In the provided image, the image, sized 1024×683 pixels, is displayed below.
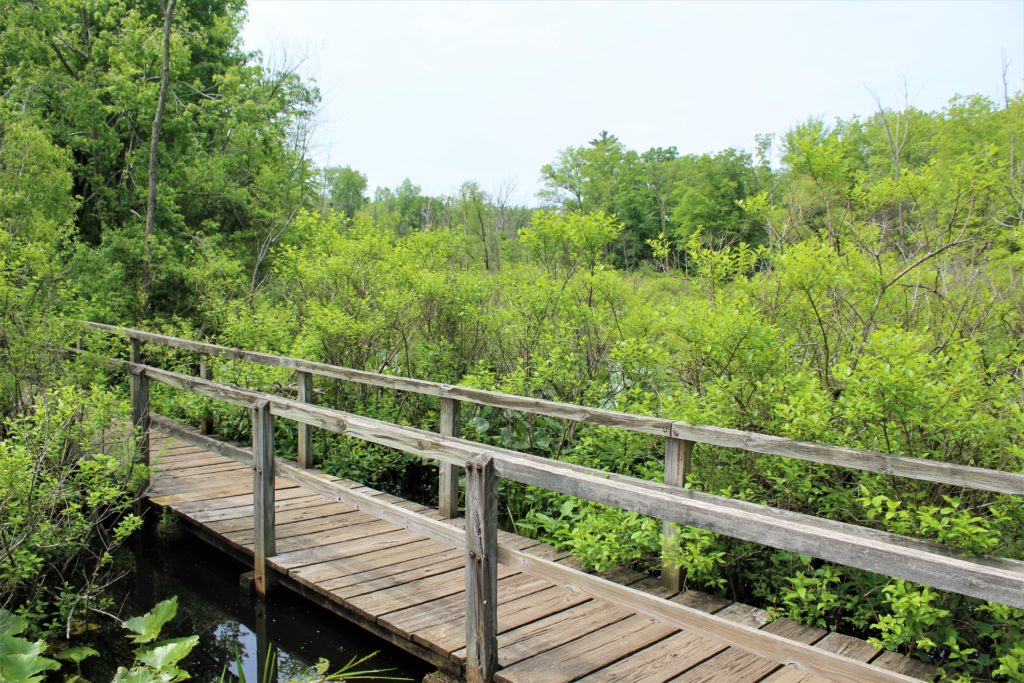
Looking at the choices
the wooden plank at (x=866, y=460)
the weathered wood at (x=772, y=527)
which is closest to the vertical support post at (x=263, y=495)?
the weathered wood at (x=772, y=527)

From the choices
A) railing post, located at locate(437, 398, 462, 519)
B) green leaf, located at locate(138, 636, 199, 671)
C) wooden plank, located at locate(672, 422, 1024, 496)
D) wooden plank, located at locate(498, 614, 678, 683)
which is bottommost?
wooden plank, located at locate(498, 614, 678, 683)

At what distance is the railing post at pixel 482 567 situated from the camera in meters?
3.01

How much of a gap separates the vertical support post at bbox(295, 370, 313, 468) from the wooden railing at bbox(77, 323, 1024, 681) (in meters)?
1.00

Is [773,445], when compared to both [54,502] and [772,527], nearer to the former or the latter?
[772,527]

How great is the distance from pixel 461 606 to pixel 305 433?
2870mm

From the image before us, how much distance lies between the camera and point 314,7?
17672mm

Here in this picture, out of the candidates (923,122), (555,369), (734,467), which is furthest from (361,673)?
(923,122)

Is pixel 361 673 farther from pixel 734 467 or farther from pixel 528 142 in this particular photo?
pixel 528 142

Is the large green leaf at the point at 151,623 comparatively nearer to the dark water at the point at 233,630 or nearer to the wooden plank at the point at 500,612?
the dark water at the point at 233,630

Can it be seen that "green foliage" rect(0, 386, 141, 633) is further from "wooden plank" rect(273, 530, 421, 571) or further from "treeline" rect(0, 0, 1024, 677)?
"wooden plank" rect(273, 530, 421, 571)

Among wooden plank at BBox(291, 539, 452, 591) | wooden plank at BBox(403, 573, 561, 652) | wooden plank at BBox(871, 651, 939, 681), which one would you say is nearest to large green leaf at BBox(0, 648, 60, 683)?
wooden plank at BBox(291, 539, 452, 591)

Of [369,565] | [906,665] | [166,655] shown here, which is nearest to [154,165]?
[369,565]

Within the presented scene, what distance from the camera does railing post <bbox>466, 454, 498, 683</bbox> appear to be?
3012 millimetres

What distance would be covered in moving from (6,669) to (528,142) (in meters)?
56.0
